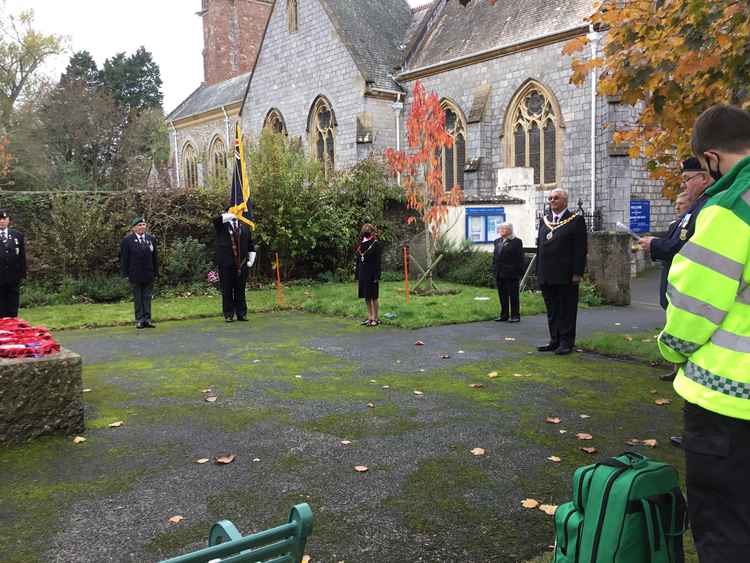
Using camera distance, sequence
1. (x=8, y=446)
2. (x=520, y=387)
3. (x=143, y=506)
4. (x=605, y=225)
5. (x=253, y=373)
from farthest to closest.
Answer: (x=605, y=225) → (x=253, y=373) → (x=520, y=387) → (x=8, y=446) → (x=143, y=506)

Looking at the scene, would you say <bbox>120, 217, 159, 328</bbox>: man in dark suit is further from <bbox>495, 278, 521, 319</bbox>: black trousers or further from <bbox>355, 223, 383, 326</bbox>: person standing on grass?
<bbox>495, 278, 521, 319</bbox>: black trousers

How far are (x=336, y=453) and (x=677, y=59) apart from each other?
442cm

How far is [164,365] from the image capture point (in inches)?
329

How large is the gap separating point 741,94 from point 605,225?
52.5 ft

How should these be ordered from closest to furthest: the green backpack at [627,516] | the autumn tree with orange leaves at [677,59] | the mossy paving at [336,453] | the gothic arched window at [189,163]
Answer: the green backpack at [627,516] → the mossy paving at [336,453] → the autumn tree with orange leaves at [677,59] → the gothic arched window at [189,163]

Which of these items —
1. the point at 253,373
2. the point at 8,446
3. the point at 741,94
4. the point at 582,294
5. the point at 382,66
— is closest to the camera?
the point at 8,446

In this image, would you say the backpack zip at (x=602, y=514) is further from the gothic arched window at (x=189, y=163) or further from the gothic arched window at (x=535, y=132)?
the gothic arched window at (x=189, y=163)

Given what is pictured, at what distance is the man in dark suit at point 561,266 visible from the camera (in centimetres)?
858

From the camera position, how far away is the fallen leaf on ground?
15.6 ft

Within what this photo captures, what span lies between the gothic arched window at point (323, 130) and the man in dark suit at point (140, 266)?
1844 centimetres

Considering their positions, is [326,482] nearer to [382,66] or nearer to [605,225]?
[605,225]


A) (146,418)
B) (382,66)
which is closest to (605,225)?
(382,66)

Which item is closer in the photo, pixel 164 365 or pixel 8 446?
pixel 8 446

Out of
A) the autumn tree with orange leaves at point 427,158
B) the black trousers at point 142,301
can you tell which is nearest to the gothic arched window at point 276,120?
the autumn tree with orange leaves at point 427,158
